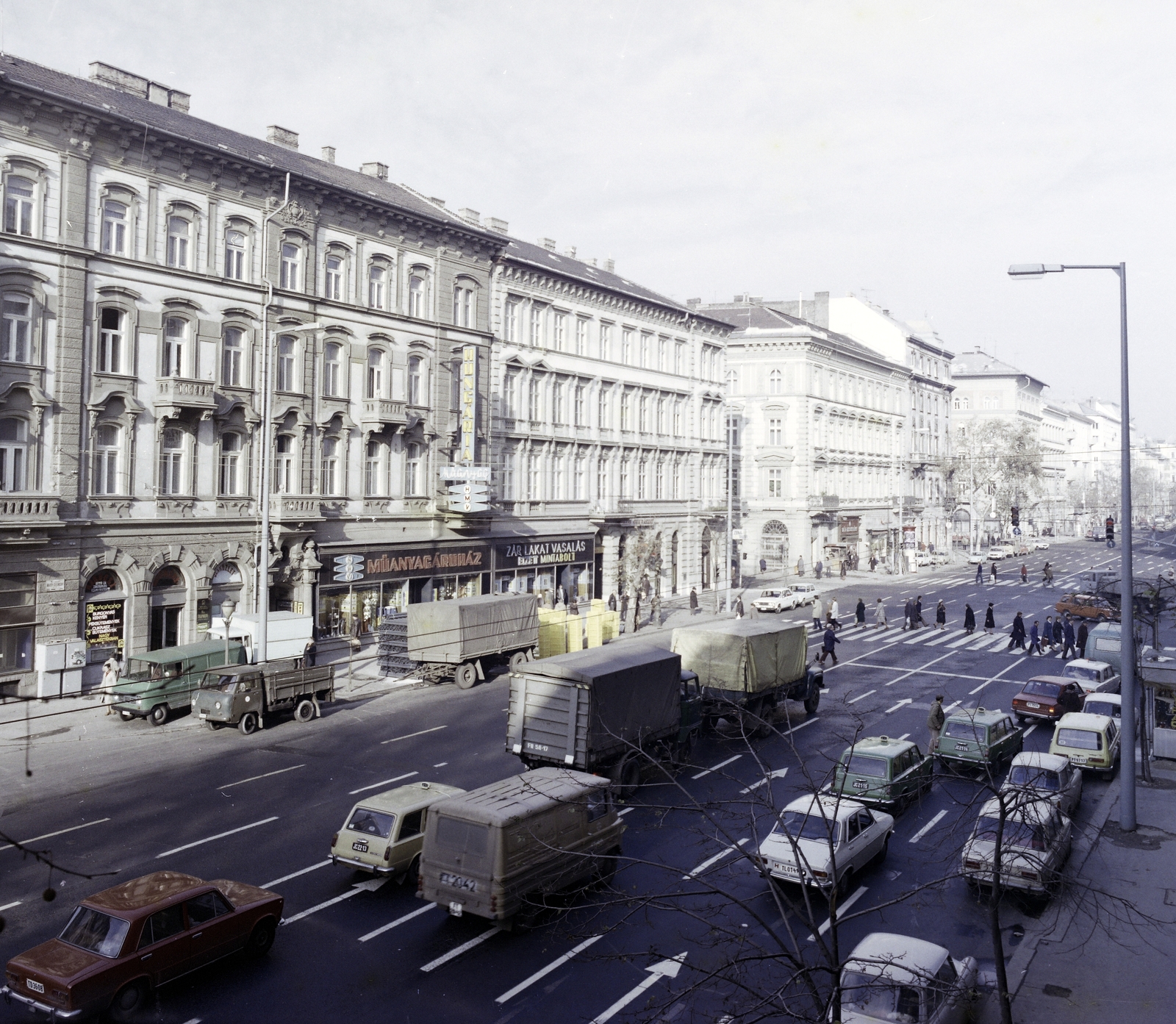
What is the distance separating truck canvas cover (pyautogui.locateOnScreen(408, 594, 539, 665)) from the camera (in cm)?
3189

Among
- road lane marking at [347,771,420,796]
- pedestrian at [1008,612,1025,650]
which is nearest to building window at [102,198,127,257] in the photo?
road lane marking at [347,771,420,796]

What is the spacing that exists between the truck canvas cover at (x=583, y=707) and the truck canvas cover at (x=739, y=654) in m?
4.44

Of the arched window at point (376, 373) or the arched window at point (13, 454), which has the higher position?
the arched window at point (376, 373)

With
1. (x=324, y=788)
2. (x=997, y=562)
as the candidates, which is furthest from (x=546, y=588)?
(x=997, y=562)

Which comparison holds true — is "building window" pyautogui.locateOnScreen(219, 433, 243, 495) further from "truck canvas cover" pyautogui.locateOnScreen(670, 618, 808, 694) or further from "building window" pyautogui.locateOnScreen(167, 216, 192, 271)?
"truck canvas cover" pyautogui.locateOnScreen(670, 618, 808, 694)

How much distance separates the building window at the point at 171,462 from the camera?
32344 mm

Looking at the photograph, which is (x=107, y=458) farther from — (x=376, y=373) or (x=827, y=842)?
(x=827, y=842)

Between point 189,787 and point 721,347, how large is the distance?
167ft

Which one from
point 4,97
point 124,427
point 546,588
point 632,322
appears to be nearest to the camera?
point 4,97

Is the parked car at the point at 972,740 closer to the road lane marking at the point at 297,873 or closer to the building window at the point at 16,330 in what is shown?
the road lane marking at the point at 297,873

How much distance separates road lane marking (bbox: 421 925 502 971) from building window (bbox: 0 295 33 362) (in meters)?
23.9

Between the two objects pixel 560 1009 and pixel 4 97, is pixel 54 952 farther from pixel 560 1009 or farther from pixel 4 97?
pixel 4 97

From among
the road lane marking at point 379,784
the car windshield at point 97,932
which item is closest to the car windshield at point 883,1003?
the car windshield at point 97,932

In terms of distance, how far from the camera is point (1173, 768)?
925 inches
